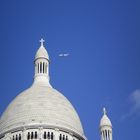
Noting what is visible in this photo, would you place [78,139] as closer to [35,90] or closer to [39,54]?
[35,90]

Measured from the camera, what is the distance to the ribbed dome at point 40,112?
83.7 meters

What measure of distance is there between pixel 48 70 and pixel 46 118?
38.0ft

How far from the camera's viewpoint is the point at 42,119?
274 feet

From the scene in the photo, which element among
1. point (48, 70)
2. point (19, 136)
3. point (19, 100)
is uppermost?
point (48, 70)

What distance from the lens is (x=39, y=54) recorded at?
3693 inches

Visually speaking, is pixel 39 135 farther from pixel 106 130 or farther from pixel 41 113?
pixel 106 130

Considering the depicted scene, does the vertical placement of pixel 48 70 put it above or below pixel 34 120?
above

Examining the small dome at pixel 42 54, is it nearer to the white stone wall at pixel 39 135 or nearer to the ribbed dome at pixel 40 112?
the ribbed dome at pixel 40 112

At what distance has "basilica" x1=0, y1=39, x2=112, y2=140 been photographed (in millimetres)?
82625

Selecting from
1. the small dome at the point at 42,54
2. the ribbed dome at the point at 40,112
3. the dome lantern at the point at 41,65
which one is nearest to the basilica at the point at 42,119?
the ribbed dome at the point at 40,112

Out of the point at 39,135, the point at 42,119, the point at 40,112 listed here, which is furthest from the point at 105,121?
the point at 39,135

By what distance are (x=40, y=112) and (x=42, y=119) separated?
4.27 feet

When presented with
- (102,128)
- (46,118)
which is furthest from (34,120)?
(102,128)

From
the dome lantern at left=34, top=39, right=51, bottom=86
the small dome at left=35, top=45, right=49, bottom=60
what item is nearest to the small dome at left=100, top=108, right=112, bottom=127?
the dome lantern at left=34, top=39, right=51, bottom=86
